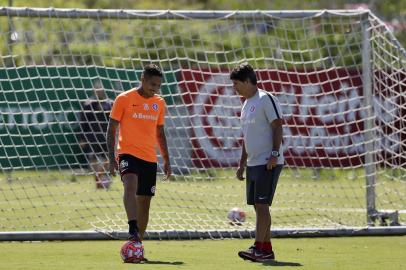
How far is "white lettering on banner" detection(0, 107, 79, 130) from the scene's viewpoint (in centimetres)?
1670

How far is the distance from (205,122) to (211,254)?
7366 millimetres

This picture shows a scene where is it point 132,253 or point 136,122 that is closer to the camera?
point 132,253

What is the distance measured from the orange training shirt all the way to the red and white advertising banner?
4.75m

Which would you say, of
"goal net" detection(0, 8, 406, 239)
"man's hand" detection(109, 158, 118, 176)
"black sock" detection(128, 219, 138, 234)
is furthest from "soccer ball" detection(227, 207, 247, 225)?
"black sock" detection(128, 219, 138, 234)

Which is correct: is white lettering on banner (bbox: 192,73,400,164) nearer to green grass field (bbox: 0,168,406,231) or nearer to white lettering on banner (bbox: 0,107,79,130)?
green grass field (bbox: 0,168,406,231)

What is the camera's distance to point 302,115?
19.9 m

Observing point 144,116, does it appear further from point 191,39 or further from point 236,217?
point 191,39

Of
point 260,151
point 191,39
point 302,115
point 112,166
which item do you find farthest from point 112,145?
point 302,115

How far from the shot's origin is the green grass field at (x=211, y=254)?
38.8ft

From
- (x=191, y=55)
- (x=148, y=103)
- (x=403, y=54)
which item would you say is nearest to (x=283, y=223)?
(x=403, y=54)

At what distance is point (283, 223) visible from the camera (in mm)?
16859

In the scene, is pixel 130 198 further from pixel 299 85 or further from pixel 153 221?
pixel 299 85

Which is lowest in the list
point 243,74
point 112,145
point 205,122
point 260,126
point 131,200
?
point 131,200

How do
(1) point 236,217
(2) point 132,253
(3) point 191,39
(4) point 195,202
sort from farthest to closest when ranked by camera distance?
(4) point 195,202 → (3) point 191,39 → (1) point 236,217 → (2) point 132,253
